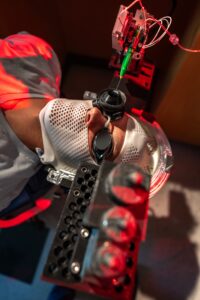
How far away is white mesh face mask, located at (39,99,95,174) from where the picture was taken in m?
0.73

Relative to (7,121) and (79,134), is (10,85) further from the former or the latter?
(79,134)

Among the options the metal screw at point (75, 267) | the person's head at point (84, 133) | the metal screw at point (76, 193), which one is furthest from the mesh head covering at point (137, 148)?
the metal screw at point (75, 267)

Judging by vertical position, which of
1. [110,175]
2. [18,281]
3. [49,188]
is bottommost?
[18,281]

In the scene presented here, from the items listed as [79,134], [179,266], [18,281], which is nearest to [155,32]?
[79,134]

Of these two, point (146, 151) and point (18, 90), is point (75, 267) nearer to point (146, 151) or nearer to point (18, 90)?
point (146, 151)

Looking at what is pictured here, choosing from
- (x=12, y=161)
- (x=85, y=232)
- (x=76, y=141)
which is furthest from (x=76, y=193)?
(x=12, y=161)

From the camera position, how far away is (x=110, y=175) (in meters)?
0.47

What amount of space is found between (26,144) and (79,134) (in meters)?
0.16

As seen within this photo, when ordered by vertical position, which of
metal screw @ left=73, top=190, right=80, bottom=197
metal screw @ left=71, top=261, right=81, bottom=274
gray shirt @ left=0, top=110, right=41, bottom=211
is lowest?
gray shirt @ left=0, top=110, right=41, bottom=211

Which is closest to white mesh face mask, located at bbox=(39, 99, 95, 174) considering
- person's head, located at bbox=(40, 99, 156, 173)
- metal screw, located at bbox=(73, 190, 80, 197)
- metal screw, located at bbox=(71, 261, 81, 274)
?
person's head, located at bbox=(40, 99, 156, 173)

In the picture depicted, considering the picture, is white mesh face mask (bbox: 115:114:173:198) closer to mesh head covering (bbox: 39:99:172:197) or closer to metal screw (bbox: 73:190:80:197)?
mesh head covering (bbox: 39:99:172:197)

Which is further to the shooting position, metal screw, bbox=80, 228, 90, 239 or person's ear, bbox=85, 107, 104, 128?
person's ear, bbox=85, 107, 104, 128

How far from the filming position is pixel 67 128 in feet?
2.41

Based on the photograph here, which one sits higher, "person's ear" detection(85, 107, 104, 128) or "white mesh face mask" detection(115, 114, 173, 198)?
"person's ear" detection(85, 107, 104, 128)
